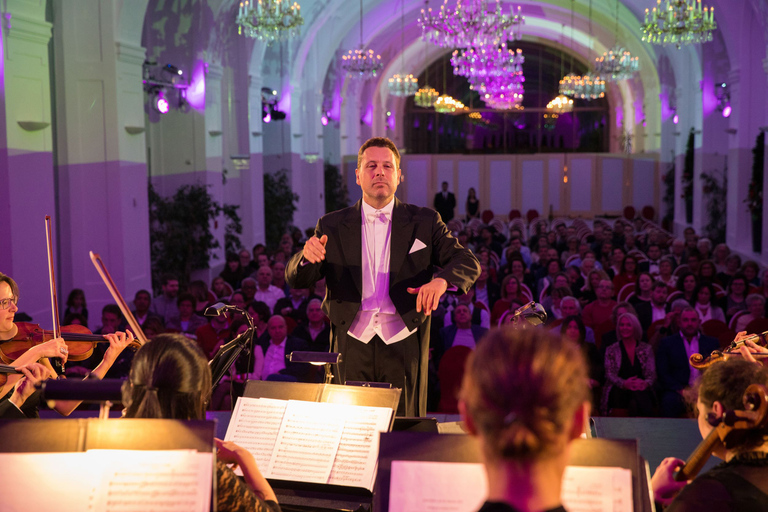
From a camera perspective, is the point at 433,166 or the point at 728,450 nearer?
the point at 728,450

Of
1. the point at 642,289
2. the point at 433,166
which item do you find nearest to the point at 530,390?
the point at 642,289

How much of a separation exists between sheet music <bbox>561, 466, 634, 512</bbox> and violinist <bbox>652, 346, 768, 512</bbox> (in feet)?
0.42

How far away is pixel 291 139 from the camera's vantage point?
16.8m

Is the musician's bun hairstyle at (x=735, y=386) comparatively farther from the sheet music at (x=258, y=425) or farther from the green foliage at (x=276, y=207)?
the green foliage at (x=276, y=207)

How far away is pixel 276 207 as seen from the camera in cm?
1573

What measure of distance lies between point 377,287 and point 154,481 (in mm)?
1781

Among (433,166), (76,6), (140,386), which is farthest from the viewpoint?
(433,166)

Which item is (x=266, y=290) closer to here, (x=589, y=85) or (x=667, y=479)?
(x=667, y=479)

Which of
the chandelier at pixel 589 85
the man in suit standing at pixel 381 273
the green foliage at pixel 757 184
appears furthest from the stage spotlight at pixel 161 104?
the chandelier at pixel 589 85

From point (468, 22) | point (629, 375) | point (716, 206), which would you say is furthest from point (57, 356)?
point (716, 206)

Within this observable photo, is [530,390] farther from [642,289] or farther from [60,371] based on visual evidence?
[642,289]

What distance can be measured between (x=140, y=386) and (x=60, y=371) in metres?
1.64

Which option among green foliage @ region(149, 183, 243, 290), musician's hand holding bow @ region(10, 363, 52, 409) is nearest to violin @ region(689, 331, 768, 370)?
musician's hand holding bow @ region(10, 363, 52, 409)

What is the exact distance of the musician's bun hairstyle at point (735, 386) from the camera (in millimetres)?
2145
